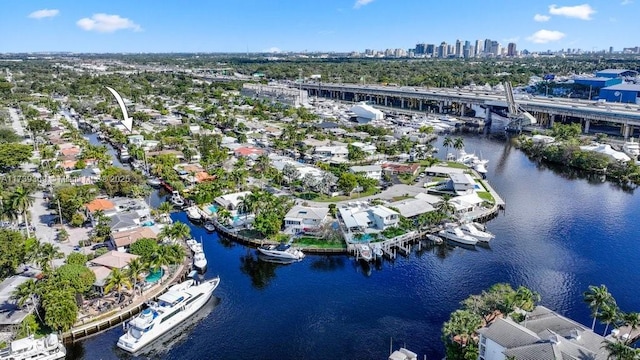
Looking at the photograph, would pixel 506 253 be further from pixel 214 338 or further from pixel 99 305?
pixel 99 305

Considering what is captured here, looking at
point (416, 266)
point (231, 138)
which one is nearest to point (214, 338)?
point (416, 266)

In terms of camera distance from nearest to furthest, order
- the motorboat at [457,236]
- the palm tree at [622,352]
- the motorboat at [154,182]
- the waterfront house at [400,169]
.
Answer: the palm tree at [622,352]
the motorboat at [457,236]
the motorboat at [154,182]
the waterfront house at [400,169]

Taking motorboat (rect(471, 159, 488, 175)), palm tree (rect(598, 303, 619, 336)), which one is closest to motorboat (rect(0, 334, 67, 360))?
palm tree (rect(598, 303, 619, 336))

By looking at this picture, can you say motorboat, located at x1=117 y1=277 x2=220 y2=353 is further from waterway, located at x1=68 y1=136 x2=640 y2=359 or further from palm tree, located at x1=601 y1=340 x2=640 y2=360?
palm tree, located at x1=601 y1=340 x2=640 y2=360

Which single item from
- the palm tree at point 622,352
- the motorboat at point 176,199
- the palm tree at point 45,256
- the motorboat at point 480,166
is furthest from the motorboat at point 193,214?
the motorboat at point 480,166

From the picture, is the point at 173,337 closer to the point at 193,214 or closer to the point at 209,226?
the point at 209,226

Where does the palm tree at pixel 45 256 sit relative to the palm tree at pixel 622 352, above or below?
below

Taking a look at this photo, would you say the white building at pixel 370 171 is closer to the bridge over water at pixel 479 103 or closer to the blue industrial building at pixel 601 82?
the bridge over water at pixel 479 103
